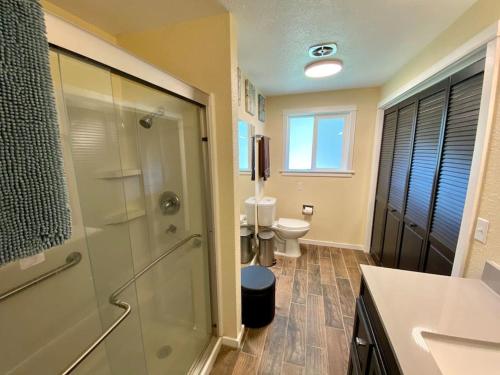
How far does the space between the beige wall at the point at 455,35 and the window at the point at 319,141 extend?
0.93 meters

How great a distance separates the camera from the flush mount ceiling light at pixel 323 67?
5.98 feet

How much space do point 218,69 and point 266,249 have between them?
209 cm

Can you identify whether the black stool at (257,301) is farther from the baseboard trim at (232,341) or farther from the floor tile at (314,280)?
the floor tile at (314,280)

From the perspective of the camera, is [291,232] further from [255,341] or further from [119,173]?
[119,173]

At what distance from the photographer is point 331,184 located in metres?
2.98

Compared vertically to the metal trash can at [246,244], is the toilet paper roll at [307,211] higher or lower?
higher

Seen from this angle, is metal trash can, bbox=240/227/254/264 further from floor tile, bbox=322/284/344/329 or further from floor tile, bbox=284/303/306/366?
floor tile, bbox=322/284/344/329

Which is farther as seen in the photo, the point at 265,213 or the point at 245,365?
the point at 265,213

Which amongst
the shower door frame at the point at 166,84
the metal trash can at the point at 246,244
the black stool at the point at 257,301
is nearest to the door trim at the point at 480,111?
the black stool at the point at 257,301

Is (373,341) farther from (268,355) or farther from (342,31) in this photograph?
(342,31)

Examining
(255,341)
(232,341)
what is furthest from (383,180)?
(232,341)

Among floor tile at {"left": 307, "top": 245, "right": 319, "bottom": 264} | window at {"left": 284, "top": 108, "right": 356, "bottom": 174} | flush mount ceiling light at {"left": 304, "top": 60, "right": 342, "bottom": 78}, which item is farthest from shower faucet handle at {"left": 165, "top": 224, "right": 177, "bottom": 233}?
window at {"left": 284, "top": 108, "right": 356, "bottom": 174}

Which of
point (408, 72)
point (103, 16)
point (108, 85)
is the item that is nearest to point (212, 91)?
point (108, 85)

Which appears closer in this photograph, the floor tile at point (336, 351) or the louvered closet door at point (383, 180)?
the floor tile at point (336, 351)
